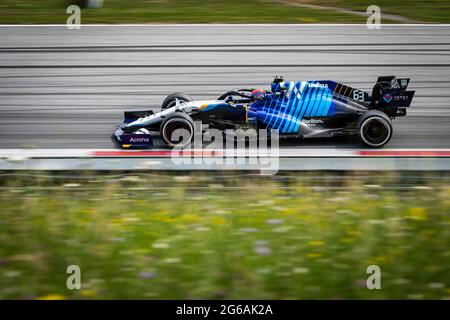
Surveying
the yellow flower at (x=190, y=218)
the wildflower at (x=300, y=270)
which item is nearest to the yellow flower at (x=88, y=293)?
the yellow flower at (x=190, y=218)

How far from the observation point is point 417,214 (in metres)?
6.60

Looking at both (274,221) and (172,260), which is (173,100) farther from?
(172,260)

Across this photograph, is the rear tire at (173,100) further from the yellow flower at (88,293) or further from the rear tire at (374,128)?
the yellow flower at (88,293)

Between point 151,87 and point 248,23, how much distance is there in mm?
4733

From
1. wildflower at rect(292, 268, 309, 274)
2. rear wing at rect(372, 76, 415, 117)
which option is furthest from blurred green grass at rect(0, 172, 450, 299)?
rear wing at rect(372, 76, 415, 117)

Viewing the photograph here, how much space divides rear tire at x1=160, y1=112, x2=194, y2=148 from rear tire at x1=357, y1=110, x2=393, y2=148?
250 centimetres

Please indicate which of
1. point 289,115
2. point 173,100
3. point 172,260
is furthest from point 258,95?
point 172,260

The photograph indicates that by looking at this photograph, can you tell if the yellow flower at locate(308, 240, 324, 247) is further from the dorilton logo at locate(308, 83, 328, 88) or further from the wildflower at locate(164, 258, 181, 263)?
the dorilton logo at locate(308, 83, 328, 88)

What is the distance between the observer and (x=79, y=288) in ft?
18.3

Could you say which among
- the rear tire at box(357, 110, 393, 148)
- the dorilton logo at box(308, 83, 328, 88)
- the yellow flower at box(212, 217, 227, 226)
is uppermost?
the dorilton logo at box(308, 83, 328, 88)

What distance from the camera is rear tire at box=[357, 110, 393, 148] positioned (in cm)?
1122

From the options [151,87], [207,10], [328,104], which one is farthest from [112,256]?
[207,10]

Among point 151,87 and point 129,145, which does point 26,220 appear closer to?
point 129,145

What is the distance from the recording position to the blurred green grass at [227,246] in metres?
5.61
